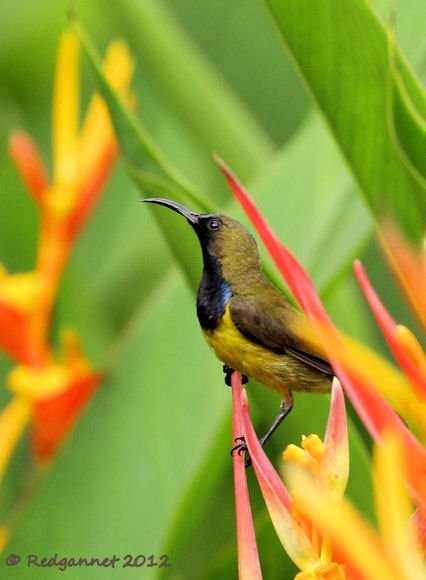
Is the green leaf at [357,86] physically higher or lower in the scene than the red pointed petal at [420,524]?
higher

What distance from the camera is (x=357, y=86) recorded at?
0.34 m

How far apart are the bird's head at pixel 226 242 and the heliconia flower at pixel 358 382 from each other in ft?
0.19

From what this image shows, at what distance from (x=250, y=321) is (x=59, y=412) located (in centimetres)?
28

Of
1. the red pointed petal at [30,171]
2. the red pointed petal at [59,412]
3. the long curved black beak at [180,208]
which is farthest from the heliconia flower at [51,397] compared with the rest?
the long curved black beak at [180,208]

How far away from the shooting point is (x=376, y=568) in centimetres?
24

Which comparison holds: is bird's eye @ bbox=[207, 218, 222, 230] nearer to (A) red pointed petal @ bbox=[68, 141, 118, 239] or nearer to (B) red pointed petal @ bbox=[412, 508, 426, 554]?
(B) red pointed petal @ bbox=[412, 508, 426, 554]

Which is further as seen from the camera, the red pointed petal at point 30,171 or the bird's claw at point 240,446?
the red pointed petal at point 30,171

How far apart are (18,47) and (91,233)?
18 cm

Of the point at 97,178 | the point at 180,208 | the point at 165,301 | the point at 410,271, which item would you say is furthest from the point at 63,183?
the point at 410,271

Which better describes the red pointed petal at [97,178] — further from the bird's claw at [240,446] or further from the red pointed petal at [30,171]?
the bird's claw at [240,446]

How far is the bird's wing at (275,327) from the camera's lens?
31cm

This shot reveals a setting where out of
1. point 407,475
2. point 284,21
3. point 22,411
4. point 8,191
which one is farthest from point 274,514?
point 8,191

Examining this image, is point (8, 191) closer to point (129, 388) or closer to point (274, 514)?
point (129, 388)

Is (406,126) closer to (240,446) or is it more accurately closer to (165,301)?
(240,446)
